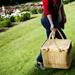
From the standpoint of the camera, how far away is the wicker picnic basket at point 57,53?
6.36m

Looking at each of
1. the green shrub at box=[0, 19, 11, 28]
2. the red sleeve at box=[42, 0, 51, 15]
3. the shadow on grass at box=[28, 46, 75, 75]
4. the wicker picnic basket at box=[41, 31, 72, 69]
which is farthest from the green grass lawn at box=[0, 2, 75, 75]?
the green shrub at box=[0, 19, 11, 28]

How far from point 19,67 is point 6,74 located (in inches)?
17.1

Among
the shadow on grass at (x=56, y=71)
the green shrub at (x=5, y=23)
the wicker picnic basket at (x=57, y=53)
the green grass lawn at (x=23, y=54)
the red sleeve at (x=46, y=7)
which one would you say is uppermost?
the red sleeve at (x=46, y=7)

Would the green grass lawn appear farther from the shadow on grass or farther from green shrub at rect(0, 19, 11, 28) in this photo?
green shrub at rect(0, 19, 11, 28)

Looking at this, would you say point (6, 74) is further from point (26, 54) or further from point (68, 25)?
point (68, 25)

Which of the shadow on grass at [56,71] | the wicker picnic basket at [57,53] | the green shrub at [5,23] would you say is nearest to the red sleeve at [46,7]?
the wicker picnic basket at [57,53]

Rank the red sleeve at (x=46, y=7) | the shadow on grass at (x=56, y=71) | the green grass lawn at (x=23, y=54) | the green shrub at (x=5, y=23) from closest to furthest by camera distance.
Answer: the red sleeve at (x=46, y=7)
the shadow on grass at (x=56, y=71)
the green grass lawn at (x=23, y=54)
the green shrub at (x=5, y=23)

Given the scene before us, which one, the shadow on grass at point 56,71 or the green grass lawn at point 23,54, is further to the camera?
the green grass lawn at point 23,54

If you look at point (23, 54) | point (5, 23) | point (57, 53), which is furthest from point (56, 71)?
point (5, 23)

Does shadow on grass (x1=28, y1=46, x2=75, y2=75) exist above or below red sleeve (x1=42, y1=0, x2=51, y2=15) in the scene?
below

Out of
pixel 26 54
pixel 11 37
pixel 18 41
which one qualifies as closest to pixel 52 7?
pixel 26 54

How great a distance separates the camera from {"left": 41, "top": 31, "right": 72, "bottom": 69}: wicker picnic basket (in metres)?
6.36

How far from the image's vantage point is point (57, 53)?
21.0ft

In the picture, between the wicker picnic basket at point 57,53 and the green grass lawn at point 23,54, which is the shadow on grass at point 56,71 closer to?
the green grass lawn at point 23,54
